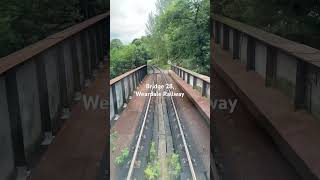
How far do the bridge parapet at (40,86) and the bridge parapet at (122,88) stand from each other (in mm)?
222

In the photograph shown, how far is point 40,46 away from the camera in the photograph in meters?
2.62

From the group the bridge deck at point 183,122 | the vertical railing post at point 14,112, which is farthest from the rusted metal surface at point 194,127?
the vertical railing post at point 14,112

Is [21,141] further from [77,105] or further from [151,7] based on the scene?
[151,7]

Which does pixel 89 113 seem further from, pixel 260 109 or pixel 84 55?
pixel 260 109

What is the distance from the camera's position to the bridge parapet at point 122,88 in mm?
2408

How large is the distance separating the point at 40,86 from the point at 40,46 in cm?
28

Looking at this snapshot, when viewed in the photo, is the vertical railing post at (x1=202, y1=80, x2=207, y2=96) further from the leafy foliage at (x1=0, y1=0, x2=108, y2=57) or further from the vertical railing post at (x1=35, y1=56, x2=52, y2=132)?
the vertical railing post at (x1=35, y1=56, x2=52, y2=132)

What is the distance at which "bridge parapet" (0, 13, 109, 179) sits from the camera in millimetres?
2609

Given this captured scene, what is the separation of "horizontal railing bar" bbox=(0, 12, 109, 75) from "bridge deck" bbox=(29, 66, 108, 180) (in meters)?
0.37

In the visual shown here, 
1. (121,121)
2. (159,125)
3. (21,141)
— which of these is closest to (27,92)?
(21,141)

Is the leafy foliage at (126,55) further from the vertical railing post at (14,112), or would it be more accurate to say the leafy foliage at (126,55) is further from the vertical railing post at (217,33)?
the vertical railing post at (14,112)

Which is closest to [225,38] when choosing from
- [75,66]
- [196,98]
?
[196,98]

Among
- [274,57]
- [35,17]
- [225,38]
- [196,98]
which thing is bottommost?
[196,98]

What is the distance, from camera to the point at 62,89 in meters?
2.69
